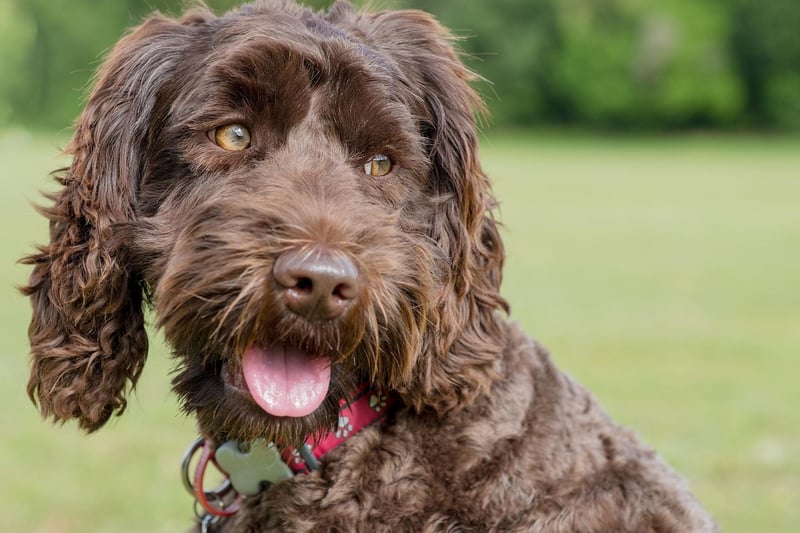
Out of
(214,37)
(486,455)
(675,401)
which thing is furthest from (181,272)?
(675,401)

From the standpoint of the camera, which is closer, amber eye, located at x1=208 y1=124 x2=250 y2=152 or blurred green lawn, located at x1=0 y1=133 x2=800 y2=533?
amber eye, located at x1=208 y1=124 x2=250 y2=152

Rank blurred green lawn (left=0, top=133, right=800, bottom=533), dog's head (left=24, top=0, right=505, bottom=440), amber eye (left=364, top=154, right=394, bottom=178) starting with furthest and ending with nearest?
blurred green lawn (left=0, top=133, right=800, bottom=533)
amber eye (left=364, top=154, right=394, bottom=178)
dog's head (left=24, top=0, right=505, bottom=440)

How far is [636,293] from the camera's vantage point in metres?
12.3

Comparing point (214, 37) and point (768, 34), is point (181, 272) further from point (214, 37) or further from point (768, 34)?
point (768, 34)

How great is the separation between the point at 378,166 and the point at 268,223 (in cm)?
53

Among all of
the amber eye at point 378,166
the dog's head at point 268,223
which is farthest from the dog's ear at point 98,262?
the amber eye at point 378,166

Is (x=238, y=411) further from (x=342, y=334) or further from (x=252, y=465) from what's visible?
(x=342, y=334)

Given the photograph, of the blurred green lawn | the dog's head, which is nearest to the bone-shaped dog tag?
the dog's head

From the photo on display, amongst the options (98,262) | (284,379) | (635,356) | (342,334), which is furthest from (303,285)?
(635,356)

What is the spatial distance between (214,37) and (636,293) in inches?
402

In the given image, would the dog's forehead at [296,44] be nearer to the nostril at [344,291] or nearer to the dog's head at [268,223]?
the dog's head at [268,223]

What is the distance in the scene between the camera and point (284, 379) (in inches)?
99.5

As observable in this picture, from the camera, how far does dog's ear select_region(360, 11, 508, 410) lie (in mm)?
2844

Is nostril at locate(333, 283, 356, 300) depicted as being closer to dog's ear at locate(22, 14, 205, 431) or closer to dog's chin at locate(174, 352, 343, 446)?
dog's chin at locate(174, 352, 343, 446)
